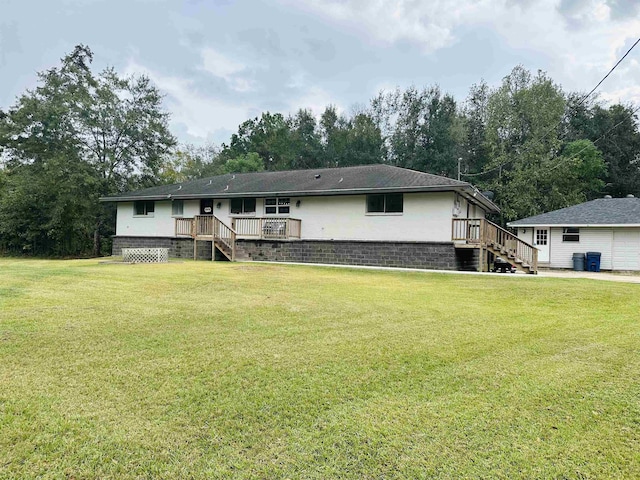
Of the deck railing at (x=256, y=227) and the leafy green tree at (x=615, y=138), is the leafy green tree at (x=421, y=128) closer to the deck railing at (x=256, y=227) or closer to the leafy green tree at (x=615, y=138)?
the leafy green tree at (x=615, y=138)

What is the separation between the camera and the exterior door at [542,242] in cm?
1925

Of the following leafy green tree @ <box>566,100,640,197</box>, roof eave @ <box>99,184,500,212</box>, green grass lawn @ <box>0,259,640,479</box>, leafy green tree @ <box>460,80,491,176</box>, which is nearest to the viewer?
green grass lawn @ <box>0,259,640,479</box>

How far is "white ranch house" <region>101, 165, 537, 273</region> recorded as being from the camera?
14289 mm

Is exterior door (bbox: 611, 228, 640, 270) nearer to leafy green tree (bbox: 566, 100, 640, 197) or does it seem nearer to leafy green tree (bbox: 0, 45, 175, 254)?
leafy green tree (bbox: 566, 100, 640, 197)

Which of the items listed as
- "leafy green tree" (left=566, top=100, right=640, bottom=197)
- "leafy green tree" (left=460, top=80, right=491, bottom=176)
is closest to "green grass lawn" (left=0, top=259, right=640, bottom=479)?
"leafy green tree" (left=460, top=80, right=491, bottom=176)

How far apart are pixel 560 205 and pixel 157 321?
29166 millimetres

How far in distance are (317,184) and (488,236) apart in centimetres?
723

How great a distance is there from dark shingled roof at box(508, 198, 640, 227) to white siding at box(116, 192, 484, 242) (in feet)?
10.7

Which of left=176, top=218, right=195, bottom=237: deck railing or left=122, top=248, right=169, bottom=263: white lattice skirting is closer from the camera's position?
left=122, top=248, right=169, bottom=263: white lattice skirting

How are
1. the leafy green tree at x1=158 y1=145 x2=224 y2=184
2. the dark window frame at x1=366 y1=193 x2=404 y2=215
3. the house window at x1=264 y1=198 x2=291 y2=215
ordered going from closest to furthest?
1. the dark window frame at x1=366 y1=193 x2=404 y2=215
2. the house window at x1=264 y1=198 x2=291 y2=215
3. the leafy green tree at x1=158 y1=145 x2=224 y2=184

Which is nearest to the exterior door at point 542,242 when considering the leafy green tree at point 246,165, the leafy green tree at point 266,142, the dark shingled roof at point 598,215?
the dark shingled roof at point 598,215

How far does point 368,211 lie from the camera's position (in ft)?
51.6

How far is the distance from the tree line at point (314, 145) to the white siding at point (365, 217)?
346 inches

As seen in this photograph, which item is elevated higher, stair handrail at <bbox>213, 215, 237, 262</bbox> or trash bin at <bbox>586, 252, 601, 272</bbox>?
stair handrail at <bbox>213, 215, 237, 262</bbox>
